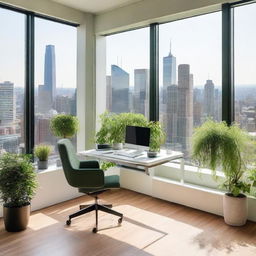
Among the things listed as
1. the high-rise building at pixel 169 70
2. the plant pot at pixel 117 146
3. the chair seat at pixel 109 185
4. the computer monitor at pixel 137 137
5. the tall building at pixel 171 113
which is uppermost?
the high-rise building at pixel 169 70

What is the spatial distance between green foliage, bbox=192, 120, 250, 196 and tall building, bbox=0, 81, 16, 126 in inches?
102

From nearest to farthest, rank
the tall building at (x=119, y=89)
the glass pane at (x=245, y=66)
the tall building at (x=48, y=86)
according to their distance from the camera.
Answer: the glass pane at (x=245, y=66), the tall building at (x=48, y=86), the tall building at (x=119, y=89)

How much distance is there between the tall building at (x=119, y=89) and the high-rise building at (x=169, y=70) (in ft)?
2.52

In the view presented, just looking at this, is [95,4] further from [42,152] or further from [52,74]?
[42,152]

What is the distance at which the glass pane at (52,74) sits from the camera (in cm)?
450

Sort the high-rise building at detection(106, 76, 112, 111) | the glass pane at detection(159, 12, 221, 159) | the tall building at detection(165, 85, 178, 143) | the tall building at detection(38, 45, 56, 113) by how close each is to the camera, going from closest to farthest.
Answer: the glass pane at detection(159, 12, 221, 159), the tall building at detection(165, 85, 178, 143), the tall building at detection(38, 45, 56, 113), the high-rise building at detection(106, 76, 112, 111)

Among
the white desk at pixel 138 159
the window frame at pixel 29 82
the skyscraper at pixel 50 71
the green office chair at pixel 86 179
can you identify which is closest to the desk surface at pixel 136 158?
the white desk at pixel 138 159

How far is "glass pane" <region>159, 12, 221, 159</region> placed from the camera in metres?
4.00

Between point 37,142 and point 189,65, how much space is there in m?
2.62

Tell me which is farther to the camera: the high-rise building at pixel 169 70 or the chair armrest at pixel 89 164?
the high-rise building at pixel 169 70

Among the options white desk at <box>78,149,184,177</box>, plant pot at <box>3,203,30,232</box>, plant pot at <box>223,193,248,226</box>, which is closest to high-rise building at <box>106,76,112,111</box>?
white desk at <box>78,149,184,177</box>

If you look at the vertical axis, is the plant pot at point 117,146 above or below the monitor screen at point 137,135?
below

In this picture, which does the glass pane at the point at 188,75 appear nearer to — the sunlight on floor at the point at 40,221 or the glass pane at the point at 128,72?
the glass pane at the point at 128,72

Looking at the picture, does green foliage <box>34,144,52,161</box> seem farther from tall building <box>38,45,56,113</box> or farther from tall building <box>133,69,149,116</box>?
tall building <box>133,69,149,116</box>
